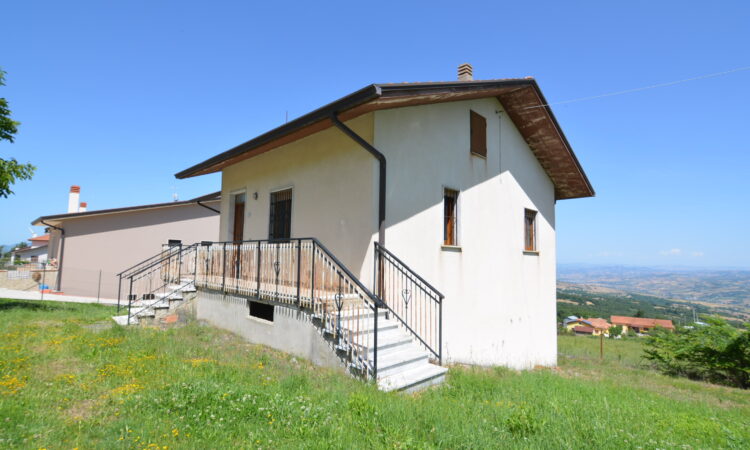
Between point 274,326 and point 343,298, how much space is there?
1791mm

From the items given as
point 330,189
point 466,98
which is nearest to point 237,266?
point 330,189

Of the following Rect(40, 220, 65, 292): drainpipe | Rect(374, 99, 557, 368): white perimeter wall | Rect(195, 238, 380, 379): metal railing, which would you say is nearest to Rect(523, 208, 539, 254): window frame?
Rect(374, 99, 557, 368): white perimeter wall

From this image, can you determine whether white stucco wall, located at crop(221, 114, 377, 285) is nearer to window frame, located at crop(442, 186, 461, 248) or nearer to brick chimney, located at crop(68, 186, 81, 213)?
window frame, located at crop(442, 186, 461, 248)

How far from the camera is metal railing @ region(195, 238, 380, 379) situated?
18.0ft

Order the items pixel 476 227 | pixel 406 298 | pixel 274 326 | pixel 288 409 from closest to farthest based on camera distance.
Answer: pixel 288 409 → pixel 274 326 → pixel 406 298 → pixel 476 227

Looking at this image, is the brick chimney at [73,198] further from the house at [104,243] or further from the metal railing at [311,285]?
the metal railing at [311,285]

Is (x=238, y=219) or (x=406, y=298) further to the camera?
(x=238, y=219)

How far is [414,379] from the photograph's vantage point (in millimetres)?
5238

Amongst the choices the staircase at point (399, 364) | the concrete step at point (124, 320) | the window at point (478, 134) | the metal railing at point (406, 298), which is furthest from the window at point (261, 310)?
the window at point (478, 134)

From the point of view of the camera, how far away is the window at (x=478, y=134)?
9.25m

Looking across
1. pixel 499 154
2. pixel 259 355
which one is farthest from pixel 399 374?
pixel 499 154

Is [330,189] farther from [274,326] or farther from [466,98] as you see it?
[466,98]

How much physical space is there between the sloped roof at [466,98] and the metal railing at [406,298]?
2468 mm

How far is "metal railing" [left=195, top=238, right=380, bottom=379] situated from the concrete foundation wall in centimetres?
21
